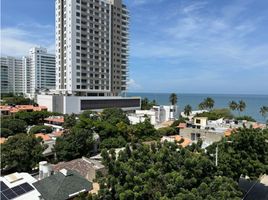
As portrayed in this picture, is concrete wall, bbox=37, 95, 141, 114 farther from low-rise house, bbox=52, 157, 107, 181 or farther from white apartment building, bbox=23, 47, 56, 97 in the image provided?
white apartment building, bbox=23, 47, 56, 97

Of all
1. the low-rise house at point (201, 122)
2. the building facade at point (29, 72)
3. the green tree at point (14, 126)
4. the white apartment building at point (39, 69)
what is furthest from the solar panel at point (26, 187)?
the white apartment building at point (39, 69)

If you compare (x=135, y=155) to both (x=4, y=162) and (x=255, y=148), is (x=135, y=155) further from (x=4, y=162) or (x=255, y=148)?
(x=4, y=162)

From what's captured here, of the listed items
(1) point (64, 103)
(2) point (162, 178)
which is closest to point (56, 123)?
(1) point (64, 103)

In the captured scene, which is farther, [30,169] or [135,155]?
[30,169]

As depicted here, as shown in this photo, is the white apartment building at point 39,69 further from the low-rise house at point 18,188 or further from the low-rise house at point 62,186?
the low-rise house at point 62,186

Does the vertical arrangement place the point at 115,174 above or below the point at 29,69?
below

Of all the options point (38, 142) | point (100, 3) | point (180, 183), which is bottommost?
point (38, 142)

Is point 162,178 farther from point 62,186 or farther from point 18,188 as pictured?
point 18,188

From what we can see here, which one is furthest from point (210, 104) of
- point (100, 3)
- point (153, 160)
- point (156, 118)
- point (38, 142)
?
point (153, 160)
